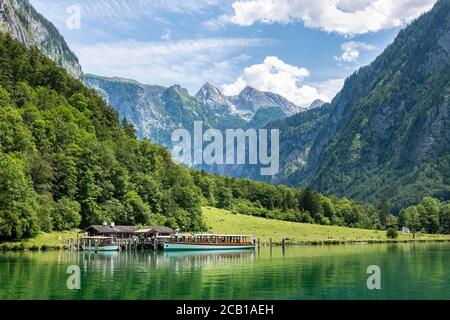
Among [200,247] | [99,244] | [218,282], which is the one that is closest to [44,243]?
[99,244]

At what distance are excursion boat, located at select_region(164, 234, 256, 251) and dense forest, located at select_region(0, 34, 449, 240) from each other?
55.7ft

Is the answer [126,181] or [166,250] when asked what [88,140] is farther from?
[166,250]

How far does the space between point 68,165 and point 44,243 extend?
27.5 metres

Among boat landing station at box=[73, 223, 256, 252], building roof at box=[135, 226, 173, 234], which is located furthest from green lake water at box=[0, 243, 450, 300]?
building roof at box=[135, 226, 173, 234]

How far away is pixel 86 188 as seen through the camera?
12019 centimetres

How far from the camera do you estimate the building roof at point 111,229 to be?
112750mm

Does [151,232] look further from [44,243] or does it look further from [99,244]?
[44,243]

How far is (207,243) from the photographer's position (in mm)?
121000

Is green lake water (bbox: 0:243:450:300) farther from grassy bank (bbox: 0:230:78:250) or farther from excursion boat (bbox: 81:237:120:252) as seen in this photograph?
excursion boat (bbox: 81:237:120:252)

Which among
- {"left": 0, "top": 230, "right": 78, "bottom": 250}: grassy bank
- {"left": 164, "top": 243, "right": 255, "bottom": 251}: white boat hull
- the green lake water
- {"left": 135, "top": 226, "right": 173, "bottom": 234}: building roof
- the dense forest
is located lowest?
{"left": 164, "top": 243, "right": 255, "bottom": 251}: white boat hull

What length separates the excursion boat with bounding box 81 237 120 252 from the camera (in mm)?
105062

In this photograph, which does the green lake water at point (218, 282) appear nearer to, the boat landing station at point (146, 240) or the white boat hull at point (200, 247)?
the boat landing station at point (146, 240)

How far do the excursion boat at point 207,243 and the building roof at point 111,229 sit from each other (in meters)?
11.2
